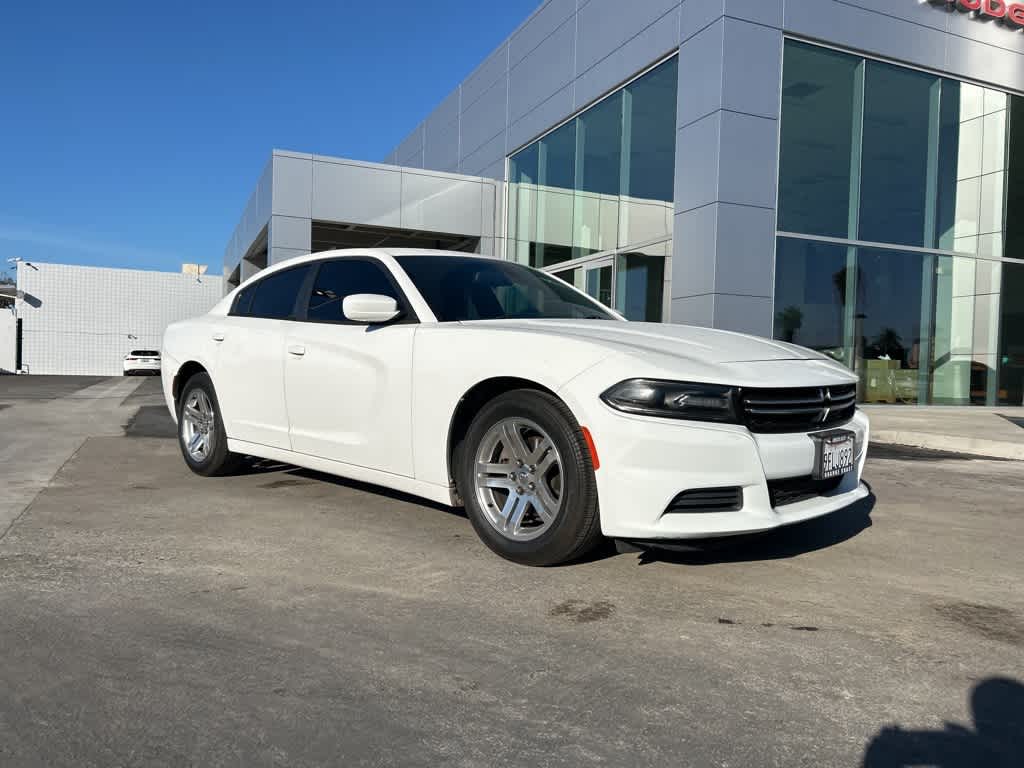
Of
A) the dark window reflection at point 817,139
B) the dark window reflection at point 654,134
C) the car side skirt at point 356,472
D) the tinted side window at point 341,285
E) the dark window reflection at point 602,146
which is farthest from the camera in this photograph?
the dark window reflection at point 602,146

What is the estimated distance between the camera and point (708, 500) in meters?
3.11

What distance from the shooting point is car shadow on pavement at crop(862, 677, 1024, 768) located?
1.91 m

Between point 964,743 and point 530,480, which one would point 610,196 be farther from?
point 964,743

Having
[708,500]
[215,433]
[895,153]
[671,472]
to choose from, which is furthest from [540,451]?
[895,153]

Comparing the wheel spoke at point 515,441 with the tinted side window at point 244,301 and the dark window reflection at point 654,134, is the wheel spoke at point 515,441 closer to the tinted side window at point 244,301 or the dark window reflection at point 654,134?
the tinted side window at point 244,301

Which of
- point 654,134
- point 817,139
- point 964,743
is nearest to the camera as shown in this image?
point 964,743

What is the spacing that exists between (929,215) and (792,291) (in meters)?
3.39

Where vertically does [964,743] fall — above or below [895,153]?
below

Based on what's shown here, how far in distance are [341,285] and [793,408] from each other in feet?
8.65

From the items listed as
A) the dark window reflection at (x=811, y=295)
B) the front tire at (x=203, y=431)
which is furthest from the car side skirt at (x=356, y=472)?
the dark window reflection at (x=811, y=295)

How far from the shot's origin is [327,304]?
470 cm

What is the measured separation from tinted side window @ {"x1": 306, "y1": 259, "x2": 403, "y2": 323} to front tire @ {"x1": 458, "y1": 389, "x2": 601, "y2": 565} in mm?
1156

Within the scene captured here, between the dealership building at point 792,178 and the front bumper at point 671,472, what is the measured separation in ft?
27.8

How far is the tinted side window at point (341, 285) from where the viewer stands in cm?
448
